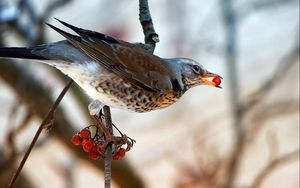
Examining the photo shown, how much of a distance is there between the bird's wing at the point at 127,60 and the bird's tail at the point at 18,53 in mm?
140

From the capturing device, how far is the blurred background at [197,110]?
3475mm

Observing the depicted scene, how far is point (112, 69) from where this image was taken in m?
1.92

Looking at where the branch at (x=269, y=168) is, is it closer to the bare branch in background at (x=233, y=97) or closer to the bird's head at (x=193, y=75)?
the bare branch in background at (x=233, y=97)

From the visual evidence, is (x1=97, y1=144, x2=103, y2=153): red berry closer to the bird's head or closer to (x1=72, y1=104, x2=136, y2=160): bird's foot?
(x1=72, y1=104, x2=136, y2=160): bird's foot

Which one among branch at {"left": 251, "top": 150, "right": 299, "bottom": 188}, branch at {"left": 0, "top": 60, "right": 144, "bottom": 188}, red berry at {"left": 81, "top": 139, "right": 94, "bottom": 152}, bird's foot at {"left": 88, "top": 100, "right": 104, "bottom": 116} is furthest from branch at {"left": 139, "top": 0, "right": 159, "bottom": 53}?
branch at {"left": 251, "top": 150, "right": 299, "bottom": 188}

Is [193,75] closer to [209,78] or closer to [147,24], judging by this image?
[209,78]

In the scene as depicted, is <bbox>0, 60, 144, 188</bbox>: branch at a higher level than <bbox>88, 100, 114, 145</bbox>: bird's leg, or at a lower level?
higher

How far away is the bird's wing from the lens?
1875mm

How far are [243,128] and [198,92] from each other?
7.60ft

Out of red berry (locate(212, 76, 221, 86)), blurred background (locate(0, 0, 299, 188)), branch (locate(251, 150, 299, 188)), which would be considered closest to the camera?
red berry (locate(212, 76, 221, 86))

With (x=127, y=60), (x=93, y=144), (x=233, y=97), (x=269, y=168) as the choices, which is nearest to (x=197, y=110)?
(x=233, y=97)

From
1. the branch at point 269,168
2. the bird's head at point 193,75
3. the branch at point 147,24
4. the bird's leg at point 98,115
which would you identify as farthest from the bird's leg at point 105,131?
the branch at point 269,168

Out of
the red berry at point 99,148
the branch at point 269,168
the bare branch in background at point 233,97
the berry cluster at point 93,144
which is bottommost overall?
the red berry at point 99,148

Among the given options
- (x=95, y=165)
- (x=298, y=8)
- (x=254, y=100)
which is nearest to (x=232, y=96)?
(x=254, y=100)
